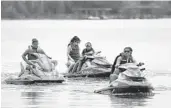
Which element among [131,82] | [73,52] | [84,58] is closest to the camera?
[131,82]

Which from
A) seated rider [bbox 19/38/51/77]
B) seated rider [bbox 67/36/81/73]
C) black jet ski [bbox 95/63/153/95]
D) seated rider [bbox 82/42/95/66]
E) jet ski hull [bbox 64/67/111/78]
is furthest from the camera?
seated rider [bbox 67/36/81/73]

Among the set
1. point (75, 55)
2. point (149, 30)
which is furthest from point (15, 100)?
point (149, 30)

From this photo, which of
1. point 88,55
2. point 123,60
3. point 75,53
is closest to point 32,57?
point 88,55

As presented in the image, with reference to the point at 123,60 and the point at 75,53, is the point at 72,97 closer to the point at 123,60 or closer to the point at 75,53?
the point at 123,60

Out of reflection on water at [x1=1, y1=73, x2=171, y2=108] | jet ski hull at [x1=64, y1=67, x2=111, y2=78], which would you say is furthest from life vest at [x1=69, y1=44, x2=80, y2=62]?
reflection on water at [x1=1, y1=73, x2=171, y2=108]

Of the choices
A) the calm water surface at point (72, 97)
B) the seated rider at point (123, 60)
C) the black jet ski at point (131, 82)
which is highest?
the seated rider at point (123, 60)

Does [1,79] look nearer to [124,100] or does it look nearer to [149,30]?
[124,100]

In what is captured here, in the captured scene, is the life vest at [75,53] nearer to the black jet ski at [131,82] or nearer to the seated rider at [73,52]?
the seated rider at [73,52]

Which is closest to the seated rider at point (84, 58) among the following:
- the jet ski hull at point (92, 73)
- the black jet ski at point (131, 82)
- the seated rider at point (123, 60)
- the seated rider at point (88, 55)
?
the seated rider at point (88, 55)

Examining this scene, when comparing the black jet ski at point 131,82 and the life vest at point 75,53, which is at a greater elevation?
the life vest at point 75,53

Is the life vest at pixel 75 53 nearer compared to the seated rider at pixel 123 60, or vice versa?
A: the seated rider at pixel 123 60

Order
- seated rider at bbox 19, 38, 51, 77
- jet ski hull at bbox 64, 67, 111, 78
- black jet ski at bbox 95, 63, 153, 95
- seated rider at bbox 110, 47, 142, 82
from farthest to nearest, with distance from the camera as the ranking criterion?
1. jet ski hull at bbox 64, 67, 111, 78
2. seated rider at bbox 19, 38, 51, 77
3. seated rider at bbox 110, 47, 142, 82
4. black jet ski at bbox 95, 63, 153, 95

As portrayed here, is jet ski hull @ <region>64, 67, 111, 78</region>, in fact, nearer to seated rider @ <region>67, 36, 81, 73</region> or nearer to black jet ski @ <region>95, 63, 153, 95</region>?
seated rider @ <region>67, 36, 81, 73</region>

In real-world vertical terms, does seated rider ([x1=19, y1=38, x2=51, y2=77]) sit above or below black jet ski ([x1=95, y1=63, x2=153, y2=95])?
above
